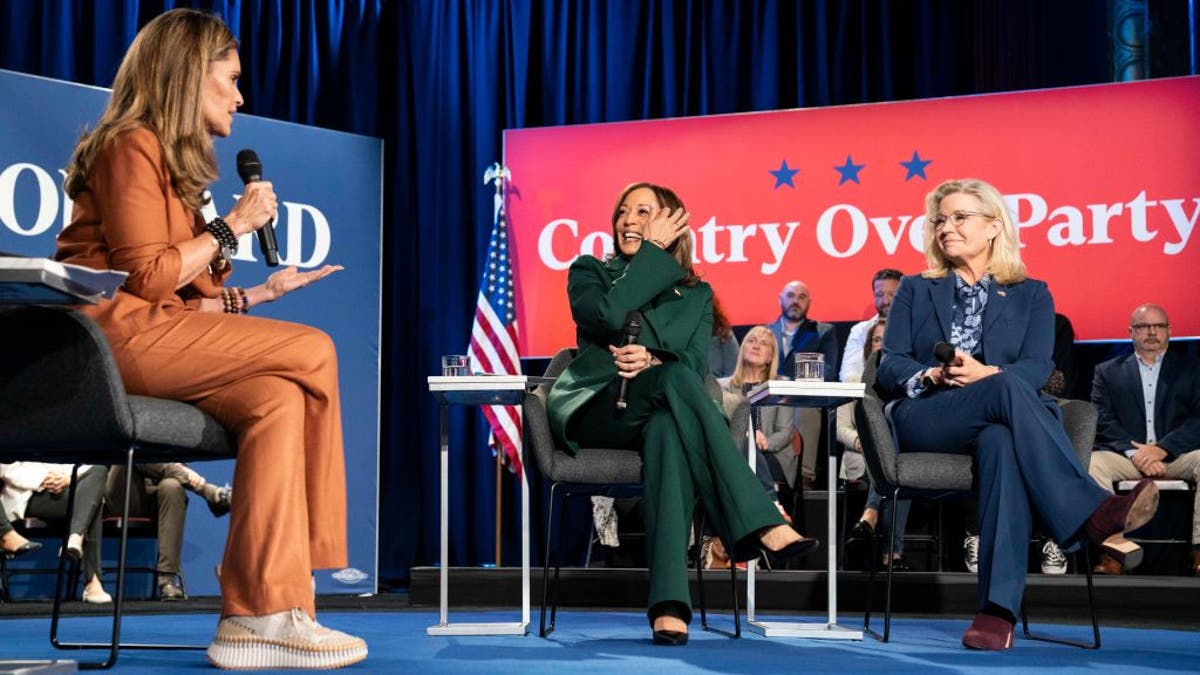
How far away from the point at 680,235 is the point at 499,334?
261cm

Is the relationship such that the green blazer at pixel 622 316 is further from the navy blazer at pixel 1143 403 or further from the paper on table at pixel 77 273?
the navy blazer at pixel 1143 403

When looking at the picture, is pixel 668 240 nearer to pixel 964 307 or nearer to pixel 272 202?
pixel 964 307

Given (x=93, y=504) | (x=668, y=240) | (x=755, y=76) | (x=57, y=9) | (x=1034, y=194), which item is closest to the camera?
(x=668, y=240)

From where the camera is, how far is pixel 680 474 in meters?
3.13

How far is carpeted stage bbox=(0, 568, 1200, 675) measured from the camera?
256 cm

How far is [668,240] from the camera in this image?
11.5ft

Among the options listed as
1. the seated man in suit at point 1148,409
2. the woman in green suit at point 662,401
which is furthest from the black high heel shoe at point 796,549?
the seated man in suit at point 1148,409

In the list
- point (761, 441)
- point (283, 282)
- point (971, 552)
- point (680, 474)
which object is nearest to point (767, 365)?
point (761, 441)

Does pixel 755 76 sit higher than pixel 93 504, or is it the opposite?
pixel 755 76

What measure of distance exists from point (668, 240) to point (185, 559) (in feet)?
11.1

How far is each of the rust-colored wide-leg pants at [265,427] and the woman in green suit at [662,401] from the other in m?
0.93

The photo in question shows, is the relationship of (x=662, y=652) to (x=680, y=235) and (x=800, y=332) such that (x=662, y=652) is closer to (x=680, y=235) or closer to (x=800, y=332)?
(x=680, y=235)

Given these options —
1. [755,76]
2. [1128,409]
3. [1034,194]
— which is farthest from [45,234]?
[1128,409]

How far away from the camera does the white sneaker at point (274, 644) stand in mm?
2229
